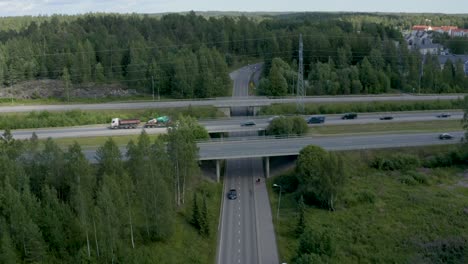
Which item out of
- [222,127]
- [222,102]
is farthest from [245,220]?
[222,102]

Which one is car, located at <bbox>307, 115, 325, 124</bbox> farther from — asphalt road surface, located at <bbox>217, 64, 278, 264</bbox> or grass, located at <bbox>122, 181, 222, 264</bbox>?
grass, located at <bbox>122, 181, 222, 264</bbox>

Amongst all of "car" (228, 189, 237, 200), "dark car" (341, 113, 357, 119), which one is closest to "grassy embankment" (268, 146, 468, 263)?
"car" (228, 189, 237, 200)

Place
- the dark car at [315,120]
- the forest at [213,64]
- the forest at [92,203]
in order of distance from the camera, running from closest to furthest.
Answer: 1. the forest at [92,203]
2. the dark car at [315,120]
3. the forest at [213,64]

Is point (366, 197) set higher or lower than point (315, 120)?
lower

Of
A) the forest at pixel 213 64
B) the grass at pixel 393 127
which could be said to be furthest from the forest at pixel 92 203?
the forest at pixel 213 64

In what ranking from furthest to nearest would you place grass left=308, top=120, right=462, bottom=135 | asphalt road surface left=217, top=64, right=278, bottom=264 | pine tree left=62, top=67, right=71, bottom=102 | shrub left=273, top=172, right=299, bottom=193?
pine tree left=62, top=67, right=71, bottom=102 → grass left=308, top=120, right=462, bottom=135 → shrub left=273, top=172, right=299, bottom=193 → asphalt road surface left=217, top=64, right=278, bottom=264

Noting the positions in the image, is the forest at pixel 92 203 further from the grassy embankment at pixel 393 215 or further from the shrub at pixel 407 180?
the shrub at pixel 407 180

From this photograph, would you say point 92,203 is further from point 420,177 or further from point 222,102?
point 222,102
